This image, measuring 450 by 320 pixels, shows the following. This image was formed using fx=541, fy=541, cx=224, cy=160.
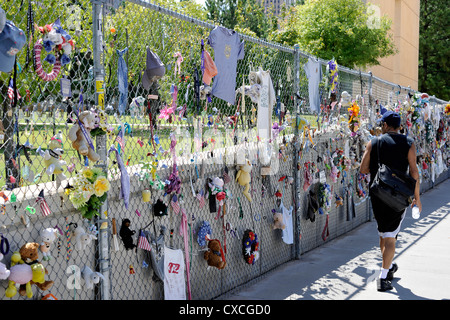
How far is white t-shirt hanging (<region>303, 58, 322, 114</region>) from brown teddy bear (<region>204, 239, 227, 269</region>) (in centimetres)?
284

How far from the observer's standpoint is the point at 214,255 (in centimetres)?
493

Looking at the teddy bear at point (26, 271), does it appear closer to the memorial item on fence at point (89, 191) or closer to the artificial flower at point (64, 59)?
the memorial item on fence at point (89, 191)

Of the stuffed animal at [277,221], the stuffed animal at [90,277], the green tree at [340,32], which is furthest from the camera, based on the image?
the green tree at [340,32]

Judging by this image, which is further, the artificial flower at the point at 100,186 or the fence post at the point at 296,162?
the fence post at the point at 296,162

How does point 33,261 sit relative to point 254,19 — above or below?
below

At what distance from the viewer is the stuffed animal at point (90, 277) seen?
11.8 feet

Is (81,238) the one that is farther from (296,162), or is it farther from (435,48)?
(435,48)

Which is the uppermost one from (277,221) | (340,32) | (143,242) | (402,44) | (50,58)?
(402,44)

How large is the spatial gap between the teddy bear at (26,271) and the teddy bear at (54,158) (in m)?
0.46

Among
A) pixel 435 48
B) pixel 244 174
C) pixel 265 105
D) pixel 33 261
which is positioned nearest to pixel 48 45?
pixel 33 261

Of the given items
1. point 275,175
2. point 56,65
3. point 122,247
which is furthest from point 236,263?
point 56,65

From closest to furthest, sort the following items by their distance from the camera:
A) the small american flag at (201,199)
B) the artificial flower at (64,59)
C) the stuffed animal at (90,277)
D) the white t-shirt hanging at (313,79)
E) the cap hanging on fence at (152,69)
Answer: the artificial flower at (64,59) → the stuffed animal at (90,277) → the cap hanging on fence at (152,69) → the small american flag at (201,199) → the white t-shirt hanging at (313,79)

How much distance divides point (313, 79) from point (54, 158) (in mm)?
4417

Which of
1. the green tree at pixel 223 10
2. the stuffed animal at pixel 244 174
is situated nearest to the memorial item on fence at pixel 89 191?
the stuffed animal at pixel 244 174
